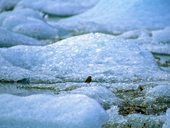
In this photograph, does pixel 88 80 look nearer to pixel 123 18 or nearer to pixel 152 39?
pixel 152 39

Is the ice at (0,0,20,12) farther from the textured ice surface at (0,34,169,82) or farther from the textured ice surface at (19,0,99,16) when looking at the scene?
the textured ice surface at (0,34,169,82)

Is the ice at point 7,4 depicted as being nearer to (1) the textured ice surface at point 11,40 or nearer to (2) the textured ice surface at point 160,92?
(1) the textured ice surface at point 11,40

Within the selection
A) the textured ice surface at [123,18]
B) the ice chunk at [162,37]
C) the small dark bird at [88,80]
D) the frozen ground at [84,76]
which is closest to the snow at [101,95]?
the frozen ground at [84,76]

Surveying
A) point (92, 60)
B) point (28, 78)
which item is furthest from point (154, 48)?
point (28, 78)

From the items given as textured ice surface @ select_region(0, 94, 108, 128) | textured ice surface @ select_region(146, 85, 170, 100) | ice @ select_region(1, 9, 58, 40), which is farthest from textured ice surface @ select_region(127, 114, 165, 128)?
ice @ select_region(1, 9, 58, 40)

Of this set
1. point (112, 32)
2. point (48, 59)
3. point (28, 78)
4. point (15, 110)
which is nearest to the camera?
point (15, 110)

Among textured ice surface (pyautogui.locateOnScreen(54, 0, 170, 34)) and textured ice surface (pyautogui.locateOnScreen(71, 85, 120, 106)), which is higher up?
textured ice surface (pyautogui.locateOnScreen(71, 85, 120, 106))

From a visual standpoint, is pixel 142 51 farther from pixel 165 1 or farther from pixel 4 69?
pixel 165 1
